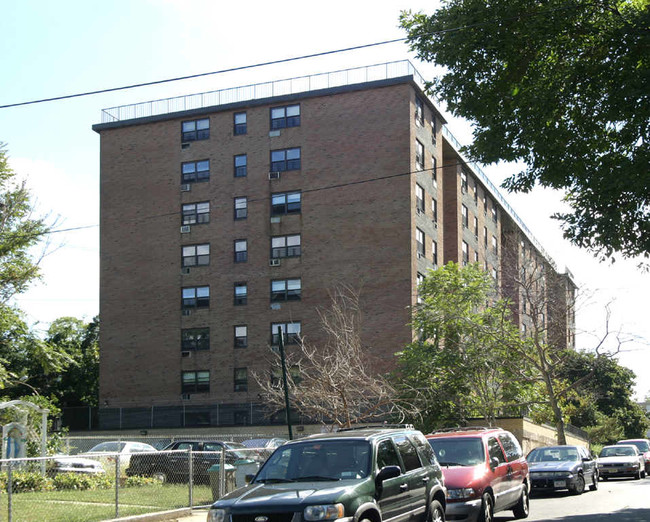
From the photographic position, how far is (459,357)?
114 feet

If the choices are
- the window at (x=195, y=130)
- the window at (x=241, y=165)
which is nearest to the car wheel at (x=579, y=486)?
the window at (x=241, y=165)

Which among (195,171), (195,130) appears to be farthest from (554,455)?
(195,130)

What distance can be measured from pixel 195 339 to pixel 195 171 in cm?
982

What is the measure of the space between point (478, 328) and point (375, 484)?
24.8 metres

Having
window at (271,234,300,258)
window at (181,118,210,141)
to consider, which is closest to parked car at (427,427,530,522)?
window at (271,234,300,258)

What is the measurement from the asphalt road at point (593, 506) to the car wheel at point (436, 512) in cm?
473

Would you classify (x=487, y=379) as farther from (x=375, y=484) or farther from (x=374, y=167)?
(x=375, y=484)

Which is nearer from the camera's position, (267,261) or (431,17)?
(431,17)

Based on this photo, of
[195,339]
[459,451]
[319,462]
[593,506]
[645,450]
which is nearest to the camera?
[319,462]

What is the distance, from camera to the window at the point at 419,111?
4684 centimetres

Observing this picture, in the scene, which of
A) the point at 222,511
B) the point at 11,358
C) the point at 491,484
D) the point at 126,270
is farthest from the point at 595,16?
the point at 11,358

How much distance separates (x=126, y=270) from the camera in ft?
165

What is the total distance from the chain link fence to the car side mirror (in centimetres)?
320

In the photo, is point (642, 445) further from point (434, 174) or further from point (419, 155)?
point (434, 174)
